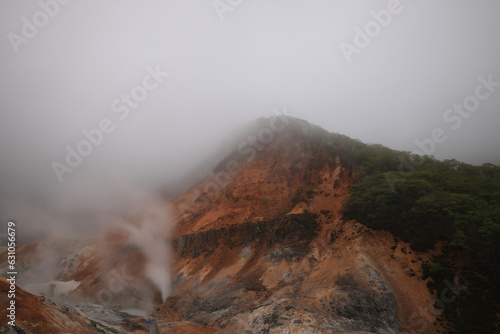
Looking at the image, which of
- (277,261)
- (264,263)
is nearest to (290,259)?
(277,261)

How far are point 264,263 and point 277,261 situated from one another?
5.79 ft

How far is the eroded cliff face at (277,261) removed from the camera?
694 inches

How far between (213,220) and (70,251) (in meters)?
45.7

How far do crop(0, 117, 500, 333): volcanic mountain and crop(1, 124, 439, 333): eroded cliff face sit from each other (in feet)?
0.42

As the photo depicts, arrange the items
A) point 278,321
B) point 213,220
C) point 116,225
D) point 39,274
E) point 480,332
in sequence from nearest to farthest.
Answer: point 480,332 < point 278,321 < point 213,220 < point 39,274 < point 116,225

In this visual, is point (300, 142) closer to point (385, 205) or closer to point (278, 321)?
point (385, 205)

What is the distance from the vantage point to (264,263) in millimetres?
28812

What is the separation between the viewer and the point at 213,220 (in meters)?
42.8

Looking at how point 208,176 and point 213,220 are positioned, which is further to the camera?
point 208,176

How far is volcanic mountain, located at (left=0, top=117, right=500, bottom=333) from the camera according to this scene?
17047 mm

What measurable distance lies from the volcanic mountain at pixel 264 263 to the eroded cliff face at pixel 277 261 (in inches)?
5.0

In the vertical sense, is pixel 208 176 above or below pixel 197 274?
above

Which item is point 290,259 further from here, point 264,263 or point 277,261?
point 264,263

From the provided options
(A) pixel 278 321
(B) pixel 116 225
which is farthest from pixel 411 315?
(B) pixel 116 225
